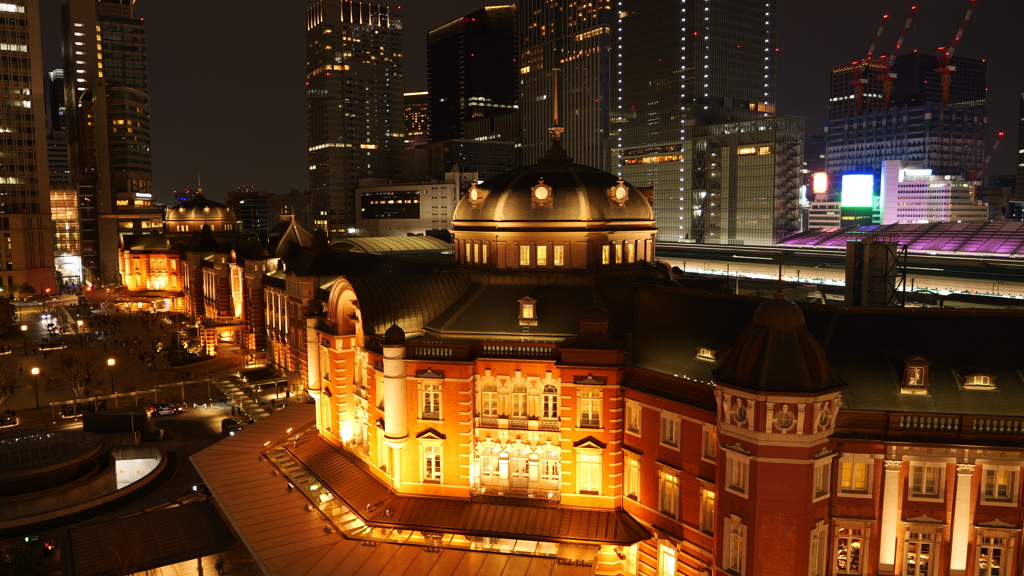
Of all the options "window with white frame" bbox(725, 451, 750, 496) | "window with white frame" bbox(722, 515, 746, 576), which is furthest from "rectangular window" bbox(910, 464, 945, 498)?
"window with white frame" bbox(722, 515, 746, 576)

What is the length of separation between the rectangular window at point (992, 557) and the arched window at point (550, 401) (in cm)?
2233

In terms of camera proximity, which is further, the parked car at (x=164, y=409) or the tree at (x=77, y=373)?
the tree at (x=77, y=373)

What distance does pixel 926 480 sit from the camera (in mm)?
35594

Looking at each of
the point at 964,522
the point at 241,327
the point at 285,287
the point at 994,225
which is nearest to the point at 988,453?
the point at 964,522

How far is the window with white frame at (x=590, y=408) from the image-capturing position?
4406cm

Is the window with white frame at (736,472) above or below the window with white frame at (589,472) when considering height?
above

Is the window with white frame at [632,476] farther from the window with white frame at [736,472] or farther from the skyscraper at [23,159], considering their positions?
the skyscraper at [23,159]

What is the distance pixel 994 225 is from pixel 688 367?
408 ft

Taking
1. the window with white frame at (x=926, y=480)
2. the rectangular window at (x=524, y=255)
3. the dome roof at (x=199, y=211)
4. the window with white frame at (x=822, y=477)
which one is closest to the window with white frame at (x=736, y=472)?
the window with white frame at (x=822, y=477)

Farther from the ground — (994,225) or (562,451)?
(994,225)

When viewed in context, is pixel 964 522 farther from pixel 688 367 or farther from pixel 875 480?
pixel 688 367

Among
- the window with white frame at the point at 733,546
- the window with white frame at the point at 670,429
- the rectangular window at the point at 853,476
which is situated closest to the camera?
the window with white frame at the point at 733,546

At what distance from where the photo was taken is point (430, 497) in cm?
4694

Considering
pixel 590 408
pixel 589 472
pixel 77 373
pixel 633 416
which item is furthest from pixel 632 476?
pixel 77 373
